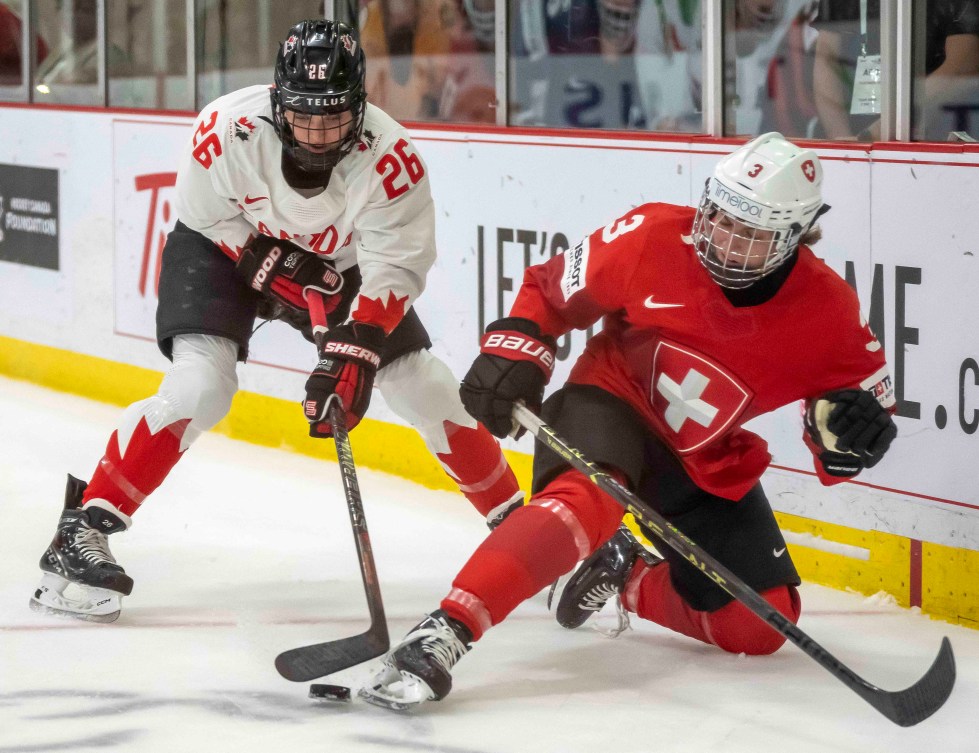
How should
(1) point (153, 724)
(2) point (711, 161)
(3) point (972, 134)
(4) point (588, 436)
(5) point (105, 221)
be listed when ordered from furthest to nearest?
1. (5) point (105, 221)
2. (2) point (711, 161)
3. (3) point (972, 134)
4. (4) point (588, 436)
5. (1) point (153, 724)

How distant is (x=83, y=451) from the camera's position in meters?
4.29

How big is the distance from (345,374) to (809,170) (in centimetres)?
89

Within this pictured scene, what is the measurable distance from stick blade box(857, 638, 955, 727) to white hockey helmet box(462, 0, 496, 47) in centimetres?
227

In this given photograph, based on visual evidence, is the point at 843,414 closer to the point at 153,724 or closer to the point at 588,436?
the point at 588,436

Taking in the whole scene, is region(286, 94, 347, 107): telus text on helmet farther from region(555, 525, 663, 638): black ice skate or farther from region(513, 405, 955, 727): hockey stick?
region(555, 525, 663, 638): black ice skate

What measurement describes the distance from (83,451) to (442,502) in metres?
1.16

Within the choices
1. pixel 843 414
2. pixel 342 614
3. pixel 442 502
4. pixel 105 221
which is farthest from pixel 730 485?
pixel 105 221

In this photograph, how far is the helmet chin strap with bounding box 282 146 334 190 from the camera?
108 inches

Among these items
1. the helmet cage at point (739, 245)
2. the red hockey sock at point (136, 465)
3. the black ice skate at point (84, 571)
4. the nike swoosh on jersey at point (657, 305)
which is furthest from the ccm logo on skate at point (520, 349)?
the black ice skate at point (84, 571)

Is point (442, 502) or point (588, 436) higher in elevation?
point (588, 436)

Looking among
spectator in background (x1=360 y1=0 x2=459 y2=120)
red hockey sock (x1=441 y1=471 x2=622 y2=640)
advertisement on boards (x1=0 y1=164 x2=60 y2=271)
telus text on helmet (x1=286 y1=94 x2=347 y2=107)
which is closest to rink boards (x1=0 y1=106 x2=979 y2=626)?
advertisement on boards (x1=0 y1=164 x2=60 y2=271)

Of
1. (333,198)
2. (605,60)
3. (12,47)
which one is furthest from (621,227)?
(12,47)

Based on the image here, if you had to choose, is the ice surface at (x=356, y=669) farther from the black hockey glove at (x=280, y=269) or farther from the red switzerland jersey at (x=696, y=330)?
the black hockey glove at (x=280, y=269)

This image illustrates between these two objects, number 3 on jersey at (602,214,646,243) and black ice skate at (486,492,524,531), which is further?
black ice skate at (486,492,524,531)
